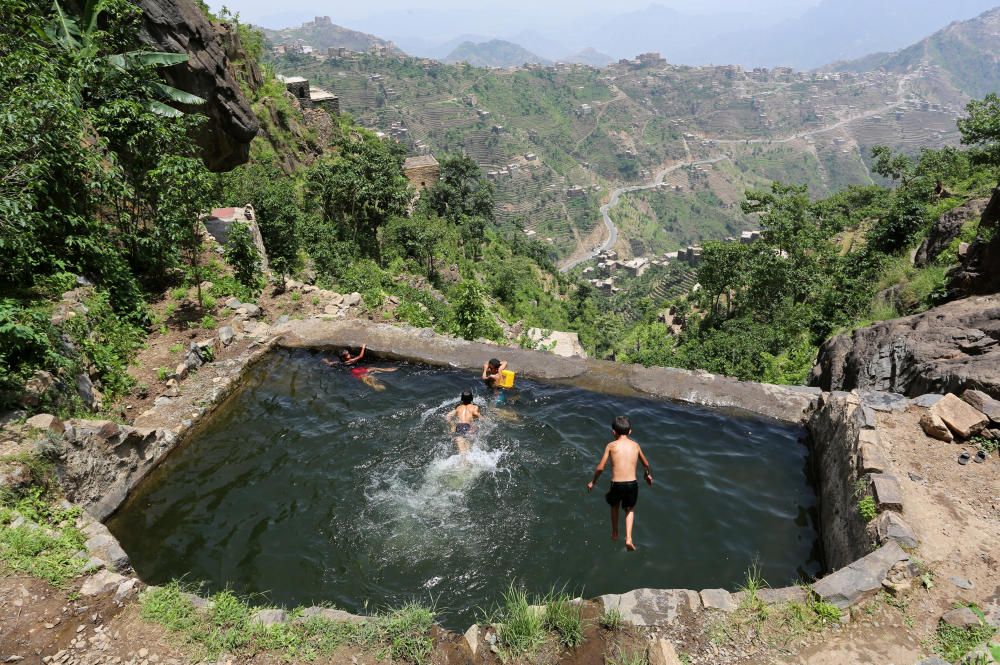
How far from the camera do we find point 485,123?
505 feet

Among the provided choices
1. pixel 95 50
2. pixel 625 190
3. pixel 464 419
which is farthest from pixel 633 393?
pixel 625 190

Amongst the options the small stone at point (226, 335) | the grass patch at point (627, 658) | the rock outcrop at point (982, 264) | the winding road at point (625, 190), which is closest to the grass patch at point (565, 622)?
the grass patch at point (627, 658)

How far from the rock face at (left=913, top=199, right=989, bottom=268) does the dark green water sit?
441 inches

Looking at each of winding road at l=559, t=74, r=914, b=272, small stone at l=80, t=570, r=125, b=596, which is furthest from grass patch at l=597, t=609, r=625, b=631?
winding road at l=559, t=74, r=914, b=272

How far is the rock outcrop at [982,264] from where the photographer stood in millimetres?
10648

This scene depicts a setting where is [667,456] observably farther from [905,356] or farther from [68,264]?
[68,264]

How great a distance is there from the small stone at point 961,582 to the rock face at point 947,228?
14357 mm

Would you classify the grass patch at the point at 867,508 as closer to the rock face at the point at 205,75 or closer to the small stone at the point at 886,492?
the small stone at the point at 886,492

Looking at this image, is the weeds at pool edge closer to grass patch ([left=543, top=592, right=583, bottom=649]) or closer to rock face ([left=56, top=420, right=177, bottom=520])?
rock face ([left=56, top=420, right=177, bottom=520])

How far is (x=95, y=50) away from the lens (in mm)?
12109

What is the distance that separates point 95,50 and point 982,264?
69.8ft

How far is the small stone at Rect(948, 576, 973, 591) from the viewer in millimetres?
5250

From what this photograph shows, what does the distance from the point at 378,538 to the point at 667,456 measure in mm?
5379

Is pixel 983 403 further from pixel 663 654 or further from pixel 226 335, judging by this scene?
Result: pixel 226 335
